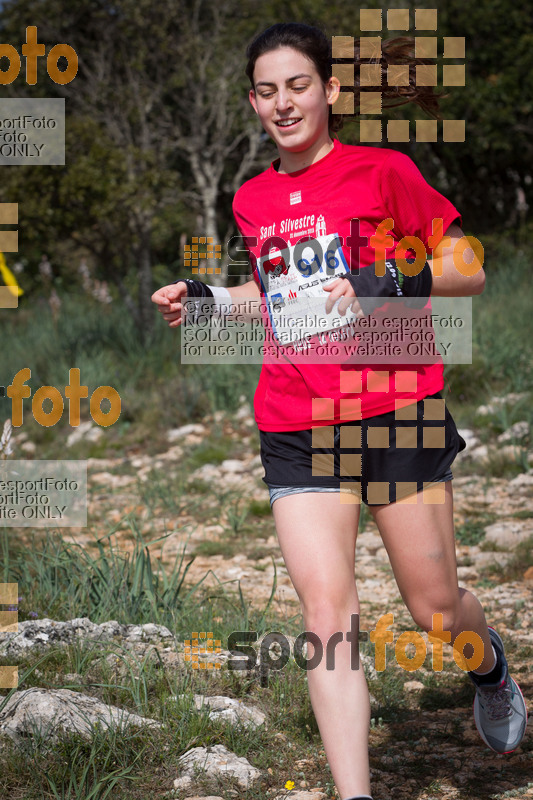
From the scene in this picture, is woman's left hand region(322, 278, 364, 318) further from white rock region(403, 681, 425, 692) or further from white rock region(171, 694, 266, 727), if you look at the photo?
white rock region(403, 681, 425, 692)

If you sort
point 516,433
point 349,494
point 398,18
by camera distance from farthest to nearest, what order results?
point 398,18 < point 516,433 < point 349,494

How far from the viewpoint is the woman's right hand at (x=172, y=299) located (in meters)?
2.33

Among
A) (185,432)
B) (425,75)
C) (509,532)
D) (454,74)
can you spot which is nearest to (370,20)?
(454,74)

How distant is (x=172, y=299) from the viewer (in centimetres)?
235

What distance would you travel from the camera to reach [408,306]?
221cm

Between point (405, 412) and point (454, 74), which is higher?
point (454, 74)

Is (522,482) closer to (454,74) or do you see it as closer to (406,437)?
(406,437)

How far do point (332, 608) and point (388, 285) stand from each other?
29.5 inches

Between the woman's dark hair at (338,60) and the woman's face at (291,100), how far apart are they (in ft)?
0.10

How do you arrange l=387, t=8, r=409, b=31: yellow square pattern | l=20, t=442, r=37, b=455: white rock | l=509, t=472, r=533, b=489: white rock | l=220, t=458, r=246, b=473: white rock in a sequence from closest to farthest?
l=509, t=472, r=533, b=489: white rock < l=220, t=458, r=246, b=473: white rock < l=20, t=442, r=37, b=455: white rock < l=387, t=8, r=409, b=31: yellow square pattern

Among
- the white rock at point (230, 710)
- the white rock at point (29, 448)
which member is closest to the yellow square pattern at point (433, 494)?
the white rock at point (230, 710)

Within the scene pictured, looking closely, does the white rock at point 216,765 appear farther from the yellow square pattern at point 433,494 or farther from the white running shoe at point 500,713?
the yellow square pattern at point 433,494

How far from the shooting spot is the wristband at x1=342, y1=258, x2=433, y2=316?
2004 mm

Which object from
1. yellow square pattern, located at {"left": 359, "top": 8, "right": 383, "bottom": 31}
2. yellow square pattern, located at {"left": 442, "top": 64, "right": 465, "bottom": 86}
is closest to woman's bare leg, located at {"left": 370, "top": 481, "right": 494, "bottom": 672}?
yellow square pattern, located at {"left": 359, "top": 8, "right": 383, "bottom": 31}
